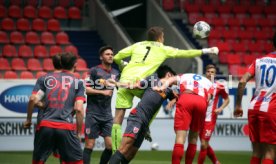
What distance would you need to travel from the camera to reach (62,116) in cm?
916

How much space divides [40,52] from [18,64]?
105 centimetres

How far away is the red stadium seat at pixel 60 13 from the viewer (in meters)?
24.1

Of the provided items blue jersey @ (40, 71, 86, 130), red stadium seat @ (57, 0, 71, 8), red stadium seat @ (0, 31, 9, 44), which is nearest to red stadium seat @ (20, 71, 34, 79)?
red stadium seat @ (0, 31, 9, 44)

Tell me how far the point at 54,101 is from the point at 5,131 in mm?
9575

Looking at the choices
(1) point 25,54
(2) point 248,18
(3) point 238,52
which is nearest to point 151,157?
(1) point 25,54

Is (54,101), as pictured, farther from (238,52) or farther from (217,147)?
(238,52)

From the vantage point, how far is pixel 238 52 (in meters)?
24.6

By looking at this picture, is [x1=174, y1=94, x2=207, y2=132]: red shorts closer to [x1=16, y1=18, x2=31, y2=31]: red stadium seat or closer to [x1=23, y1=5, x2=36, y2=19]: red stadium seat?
[x1=16, y1=18, x2=31, y2=31]: red stadium seat

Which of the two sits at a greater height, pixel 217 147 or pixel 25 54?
pixel 25 54

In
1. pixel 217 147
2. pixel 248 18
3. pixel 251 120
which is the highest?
pixel 248 18

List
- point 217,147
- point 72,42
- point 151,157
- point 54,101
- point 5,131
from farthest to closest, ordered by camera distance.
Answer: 1. point 72,42
2. point 217,147
3. point 5,131
4. point 151,157
5. point 54,101

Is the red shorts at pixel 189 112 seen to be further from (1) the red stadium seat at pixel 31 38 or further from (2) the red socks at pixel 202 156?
(1) the red stadium seat at pixel 31 38

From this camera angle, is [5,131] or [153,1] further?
[153,1]

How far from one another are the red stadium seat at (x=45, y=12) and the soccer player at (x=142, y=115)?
12.9 m
